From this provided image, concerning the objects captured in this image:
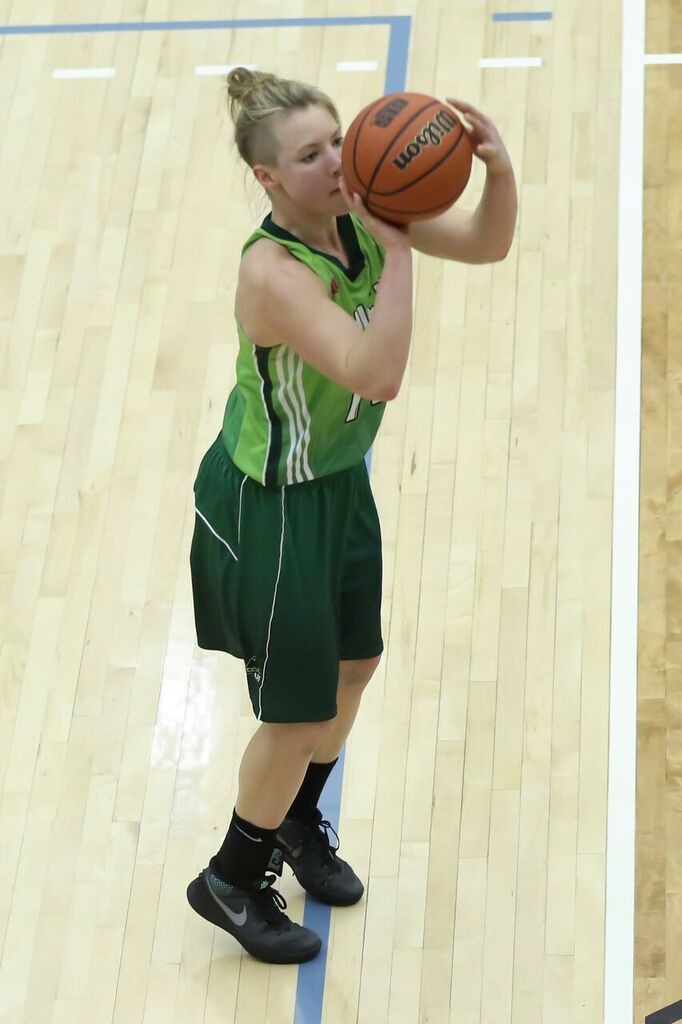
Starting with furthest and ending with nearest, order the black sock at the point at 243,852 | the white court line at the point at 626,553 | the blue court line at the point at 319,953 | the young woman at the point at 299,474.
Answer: the white court line at the point at 626,553
the blue court line at the point at 319,953
the black sock at the point at 243,852
the young woman at the point at 299,474

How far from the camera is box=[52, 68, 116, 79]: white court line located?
6148 mm

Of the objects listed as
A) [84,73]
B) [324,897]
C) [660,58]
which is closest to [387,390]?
[324,897]

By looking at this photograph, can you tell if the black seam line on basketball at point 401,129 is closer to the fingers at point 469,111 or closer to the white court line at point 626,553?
the fingers at point 469,111

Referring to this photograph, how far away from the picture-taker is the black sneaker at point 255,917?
3699 millimetres

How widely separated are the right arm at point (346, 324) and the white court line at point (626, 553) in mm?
1619

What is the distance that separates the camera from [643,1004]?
3.68 m

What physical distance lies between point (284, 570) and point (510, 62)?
335cm

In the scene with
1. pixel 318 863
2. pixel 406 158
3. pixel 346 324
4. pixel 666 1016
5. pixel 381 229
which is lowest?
pixel 666 1016

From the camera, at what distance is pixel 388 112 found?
9.48 feet

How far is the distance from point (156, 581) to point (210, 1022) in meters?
1.34

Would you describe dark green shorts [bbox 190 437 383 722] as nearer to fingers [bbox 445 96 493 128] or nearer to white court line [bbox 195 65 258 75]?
fingers [bbox 445 96 493 128]

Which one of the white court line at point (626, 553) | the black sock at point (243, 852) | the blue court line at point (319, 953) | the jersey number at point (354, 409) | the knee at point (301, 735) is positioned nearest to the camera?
the jersey number at point (354, 409)

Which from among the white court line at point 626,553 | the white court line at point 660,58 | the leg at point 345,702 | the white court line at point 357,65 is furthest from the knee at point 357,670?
the white court line at point 660,58

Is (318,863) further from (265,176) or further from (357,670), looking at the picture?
(265,176)
